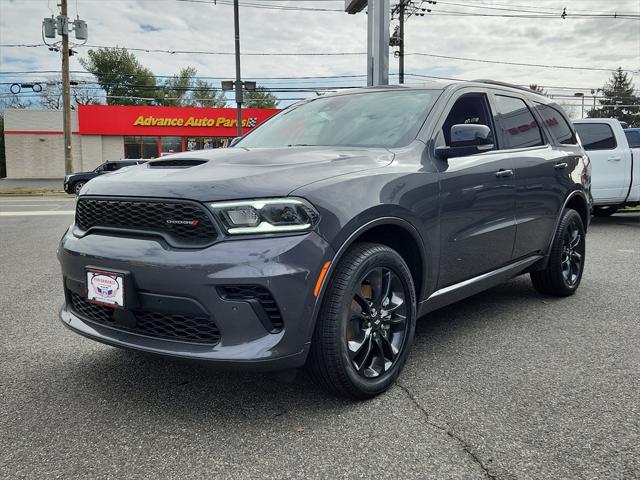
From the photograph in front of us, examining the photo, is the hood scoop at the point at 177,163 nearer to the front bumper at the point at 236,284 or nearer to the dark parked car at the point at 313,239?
the dark parked car at the point at 313,239

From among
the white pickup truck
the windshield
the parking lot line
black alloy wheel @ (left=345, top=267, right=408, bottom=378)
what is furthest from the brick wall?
black alloy wheel @ (left=345, top=267, right=408, bottom=378)

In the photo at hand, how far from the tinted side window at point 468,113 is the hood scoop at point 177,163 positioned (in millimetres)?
1568

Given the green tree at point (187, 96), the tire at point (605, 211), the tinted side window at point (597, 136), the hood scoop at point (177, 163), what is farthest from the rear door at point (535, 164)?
the green tree at point (187, 96)

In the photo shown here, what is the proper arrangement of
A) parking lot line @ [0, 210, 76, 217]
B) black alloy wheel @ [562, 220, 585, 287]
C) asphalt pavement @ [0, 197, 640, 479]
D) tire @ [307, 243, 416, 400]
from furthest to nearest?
1. parking lot line @ [0, 210, 76, 217]
2. black alloy wheel @ [562, 220, 585, 287]
3. tire @ [307, 243, 416, 400]
4. asphalt pavement @ [0, 197, 640, 479]

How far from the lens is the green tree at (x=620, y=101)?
7551 centimetres

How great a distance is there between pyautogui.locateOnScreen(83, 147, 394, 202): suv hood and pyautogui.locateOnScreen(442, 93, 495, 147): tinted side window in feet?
2.04

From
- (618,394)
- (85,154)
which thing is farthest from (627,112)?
(618,394)

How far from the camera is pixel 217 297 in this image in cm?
232

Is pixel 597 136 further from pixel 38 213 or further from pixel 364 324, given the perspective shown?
pixel 38 213

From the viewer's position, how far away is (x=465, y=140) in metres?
3.18

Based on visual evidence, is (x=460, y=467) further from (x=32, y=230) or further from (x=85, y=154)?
(x=85, y=154)

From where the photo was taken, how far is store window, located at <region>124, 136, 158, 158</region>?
1455 inches

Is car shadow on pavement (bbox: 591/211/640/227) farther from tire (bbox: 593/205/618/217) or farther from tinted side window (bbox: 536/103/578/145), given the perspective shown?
tinted side window (bbox: 536/103/578/145)

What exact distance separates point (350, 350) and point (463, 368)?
93 centimetres
